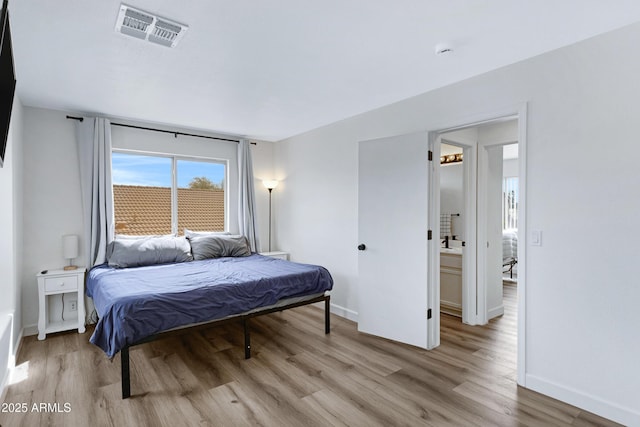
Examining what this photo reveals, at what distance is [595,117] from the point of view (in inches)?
87.4

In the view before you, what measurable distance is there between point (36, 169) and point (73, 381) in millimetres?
2467

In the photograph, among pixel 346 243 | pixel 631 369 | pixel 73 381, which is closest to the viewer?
pixel 631 369

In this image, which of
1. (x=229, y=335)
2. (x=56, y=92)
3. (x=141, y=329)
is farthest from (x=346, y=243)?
(x=56, y=92)

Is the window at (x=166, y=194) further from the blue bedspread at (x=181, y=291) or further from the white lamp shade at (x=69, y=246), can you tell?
the blue bedspread at (x=181, y=291)

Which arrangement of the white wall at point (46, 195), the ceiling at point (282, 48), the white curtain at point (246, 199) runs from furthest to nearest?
1. the white curtain at point (246, 199)
2. the white wall at point (46, 195)
3. the ceiling at point (282, 48)

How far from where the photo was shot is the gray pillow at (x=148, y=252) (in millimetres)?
3871

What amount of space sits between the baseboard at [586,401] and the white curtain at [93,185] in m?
4.48

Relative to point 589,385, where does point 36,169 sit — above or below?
above

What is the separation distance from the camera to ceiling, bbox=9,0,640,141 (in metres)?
1.92

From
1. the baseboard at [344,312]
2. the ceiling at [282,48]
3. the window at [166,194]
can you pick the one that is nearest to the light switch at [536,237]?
the ceiling at [282,48]


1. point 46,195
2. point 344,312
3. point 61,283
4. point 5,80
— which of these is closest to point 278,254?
point 344,312

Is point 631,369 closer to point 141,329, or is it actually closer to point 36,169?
point 141,329

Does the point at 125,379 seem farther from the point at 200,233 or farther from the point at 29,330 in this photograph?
the point at 200,233

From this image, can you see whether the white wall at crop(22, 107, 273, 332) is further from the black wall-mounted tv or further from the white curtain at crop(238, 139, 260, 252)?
the black wall-mounted tv
